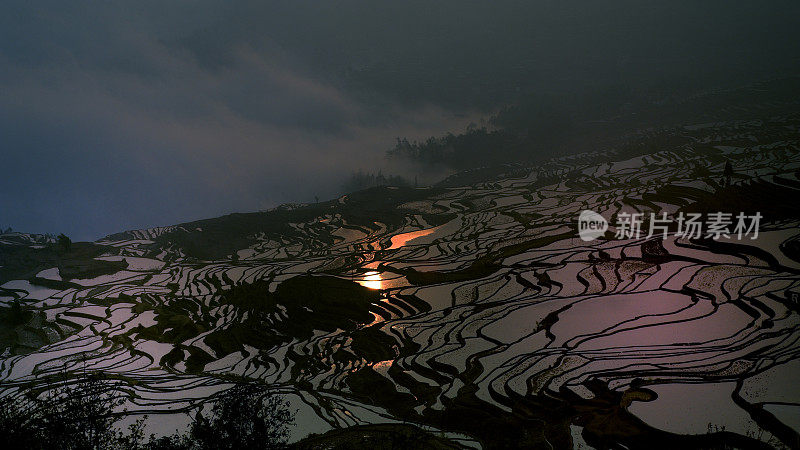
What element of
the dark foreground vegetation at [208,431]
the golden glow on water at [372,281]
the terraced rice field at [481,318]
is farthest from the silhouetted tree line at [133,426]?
the golden glow on water at [372,281]

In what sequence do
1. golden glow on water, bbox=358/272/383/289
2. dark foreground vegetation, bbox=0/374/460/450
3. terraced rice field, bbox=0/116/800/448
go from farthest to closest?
1. golden glow on water, bbox=358/272/383/289
2. terraced rice field, bbox=0/116/800/448
3. dark foreground vegetation, bbox=0/374/460/450

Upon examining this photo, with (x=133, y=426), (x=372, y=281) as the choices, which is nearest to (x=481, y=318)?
(x=372, y=281)

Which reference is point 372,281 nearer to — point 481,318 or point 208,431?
point 481,318

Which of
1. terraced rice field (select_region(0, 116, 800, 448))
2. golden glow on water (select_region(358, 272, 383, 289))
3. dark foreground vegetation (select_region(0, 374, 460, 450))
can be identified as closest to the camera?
→ dark foreground vegetation (select_region(0, 374, 460, 450))

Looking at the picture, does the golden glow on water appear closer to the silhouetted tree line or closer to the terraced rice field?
the terraced rice field

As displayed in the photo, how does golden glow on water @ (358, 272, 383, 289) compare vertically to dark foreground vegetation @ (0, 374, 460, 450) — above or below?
above

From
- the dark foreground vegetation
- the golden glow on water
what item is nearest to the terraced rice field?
the golden glow on water

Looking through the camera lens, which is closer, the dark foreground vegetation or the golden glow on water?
the dark foreground vegetation

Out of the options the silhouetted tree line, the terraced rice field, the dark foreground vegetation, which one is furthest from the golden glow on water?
the dark foreground vegetation
